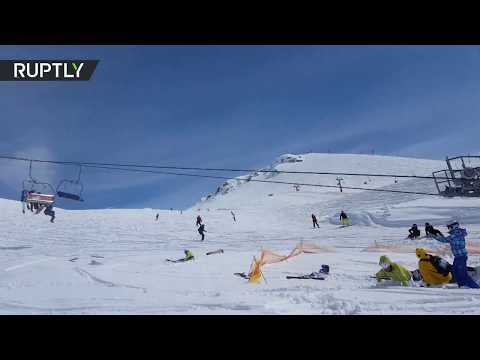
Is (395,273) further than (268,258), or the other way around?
(268,258)

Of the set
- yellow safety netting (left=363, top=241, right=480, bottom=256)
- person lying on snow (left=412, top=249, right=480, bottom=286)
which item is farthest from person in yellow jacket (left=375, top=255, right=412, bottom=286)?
yellow safety netting (left=363, top=241, right=480, bottom=256)

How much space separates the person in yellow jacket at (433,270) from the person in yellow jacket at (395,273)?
311 mm

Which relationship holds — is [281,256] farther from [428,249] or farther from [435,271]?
[428,249]

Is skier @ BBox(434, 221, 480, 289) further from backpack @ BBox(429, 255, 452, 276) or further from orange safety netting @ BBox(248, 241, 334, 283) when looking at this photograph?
orange safety netting @ BBox(248, 241, 334, 283)

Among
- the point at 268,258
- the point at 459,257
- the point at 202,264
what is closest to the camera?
the point at 459,257

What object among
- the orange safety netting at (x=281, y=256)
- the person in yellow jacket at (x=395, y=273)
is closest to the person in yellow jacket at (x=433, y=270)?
the person in yellow jacket at (x=395, y=273)

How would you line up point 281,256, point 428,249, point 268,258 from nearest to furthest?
point 268,258, point 281,256, point 428,249

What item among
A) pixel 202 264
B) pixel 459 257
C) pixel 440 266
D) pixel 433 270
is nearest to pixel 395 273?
pixel 433 270

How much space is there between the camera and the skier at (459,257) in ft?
22.5

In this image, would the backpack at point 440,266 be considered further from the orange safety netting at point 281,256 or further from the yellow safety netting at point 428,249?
the yellow safety netting at point 428,249

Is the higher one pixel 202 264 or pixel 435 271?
pixel 435 271

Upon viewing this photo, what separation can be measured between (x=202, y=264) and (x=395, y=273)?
18.0 feet

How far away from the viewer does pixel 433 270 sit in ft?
23.5
